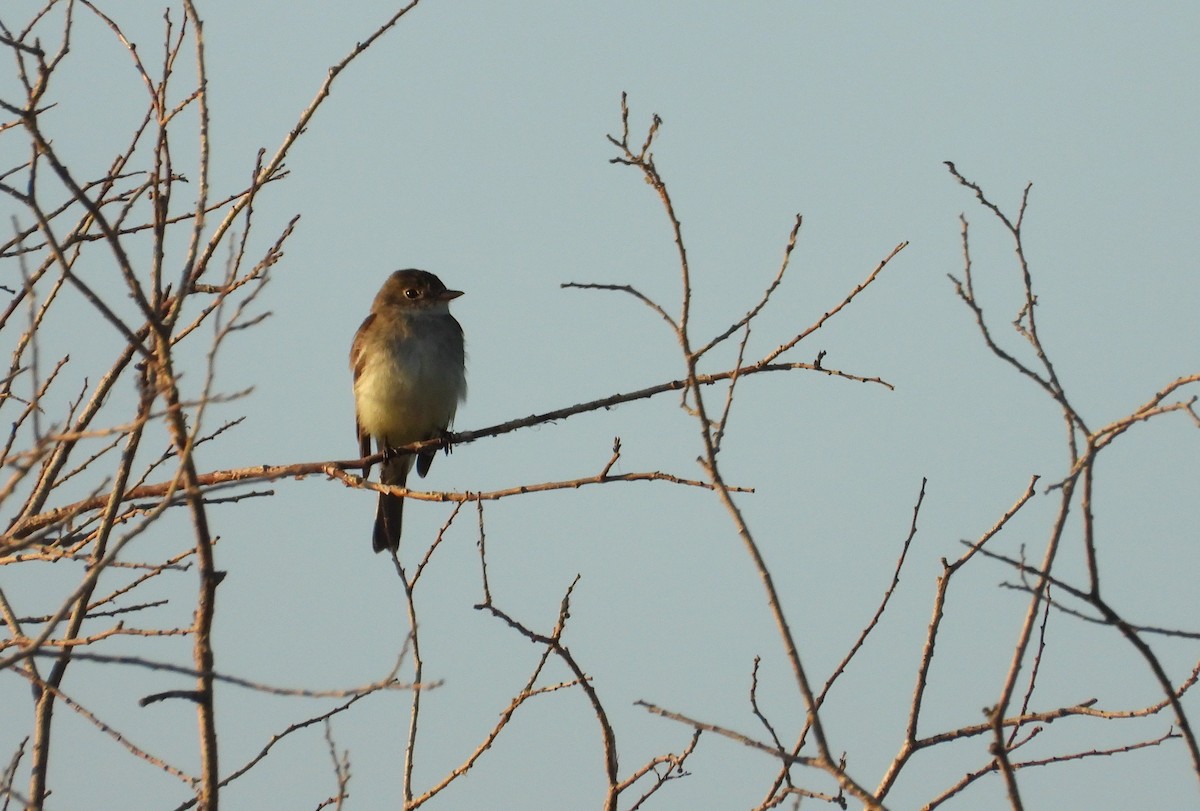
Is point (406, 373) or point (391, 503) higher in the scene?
point (406, 373)

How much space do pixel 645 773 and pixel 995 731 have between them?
1987 mm

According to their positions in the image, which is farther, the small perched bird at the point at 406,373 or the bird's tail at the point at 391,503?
the bird's tail at the point at 391,503

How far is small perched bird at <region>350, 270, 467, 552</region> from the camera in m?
10.2

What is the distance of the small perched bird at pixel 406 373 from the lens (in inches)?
403

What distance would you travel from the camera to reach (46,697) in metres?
4.36

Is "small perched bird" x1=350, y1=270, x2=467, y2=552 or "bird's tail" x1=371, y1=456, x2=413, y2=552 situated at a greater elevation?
"small perched bird" x1=350, y1=270, x2=467, y2=552

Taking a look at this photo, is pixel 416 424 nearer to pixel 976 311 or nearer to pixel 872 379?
pixel 872 379

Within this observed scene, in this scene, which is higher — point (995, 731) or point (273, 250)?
point (273, 250)

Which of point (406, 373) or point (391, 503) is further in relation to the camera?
point (391, 503)

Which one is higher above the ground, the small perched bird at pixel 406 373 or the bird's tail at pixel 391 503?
the small perched bird at pixel 406 373

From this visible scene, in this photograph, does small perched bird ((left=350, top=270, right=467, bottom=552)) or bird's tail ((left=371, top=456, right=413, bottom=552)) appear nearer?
small perched bird ((left=350, top=270, right=467, bottom=552))

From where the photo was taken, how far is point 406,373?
1022 centimetres

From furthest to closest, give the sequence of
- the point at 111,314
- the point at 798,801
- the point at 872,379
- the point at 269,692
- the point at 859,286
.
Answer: the point at 872,379 → the point at 859,286 → the point at 798,801 → the point at 111,314 → the point at 269,692

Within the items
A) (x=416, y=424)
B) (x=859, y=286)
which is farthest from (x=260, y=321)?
(x=416, y=424)
